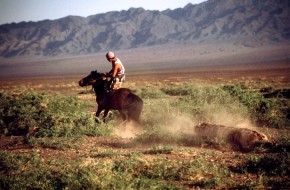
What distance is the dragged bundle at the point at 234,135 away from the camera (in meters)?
8.38

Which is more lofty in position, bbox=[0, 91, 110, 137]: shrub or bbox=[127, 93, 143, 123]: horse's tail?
bbox=[127, 93, 143, 123]: horse's tail

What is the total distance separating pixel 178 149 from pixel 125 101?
344 centimetres

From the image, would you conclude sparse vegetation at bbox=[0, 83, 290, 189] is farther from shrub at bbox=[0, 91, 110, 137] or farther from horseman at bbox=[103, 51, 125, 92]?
horseman at bbox=[103, 51, 125, 92]

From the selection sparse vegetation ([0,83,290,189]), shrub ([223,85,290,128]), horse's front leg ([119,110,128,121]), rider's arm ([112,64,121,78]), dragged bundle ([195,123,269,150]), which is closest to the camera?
sparse vegetation ([0,83,290,189])

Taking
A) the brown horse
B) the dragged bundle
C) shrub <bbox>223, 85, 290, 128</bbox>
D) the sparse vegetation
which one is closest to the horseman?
the brown horse

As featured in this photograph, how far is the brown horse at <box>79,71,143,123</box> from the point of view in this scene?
1109 centimetres

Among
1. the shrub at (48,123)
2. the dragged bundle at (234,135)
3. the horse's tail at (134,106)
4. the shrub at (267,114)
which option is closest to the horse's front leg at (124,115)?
the horse's tail at (134,106)

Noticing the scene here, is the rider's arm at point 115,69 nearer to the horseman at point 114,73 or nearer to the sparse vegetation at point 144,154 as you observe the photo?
the horseman at point 114,73

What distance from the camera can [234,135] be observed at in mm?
8719

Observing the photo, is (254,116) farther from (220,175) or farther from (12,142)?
(12,142)

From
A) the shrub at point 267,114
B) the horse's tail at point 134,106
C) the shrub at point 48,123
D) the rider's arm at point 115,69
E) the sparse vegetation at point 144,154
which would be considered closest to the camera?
the sparse vegetation at point 144,154

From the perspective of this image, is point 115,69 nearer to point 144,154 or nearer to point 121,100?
point 121,100

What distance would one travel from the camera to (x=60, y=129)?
1053 centimetres

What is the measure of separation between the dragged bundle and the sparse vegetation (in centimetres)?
23
